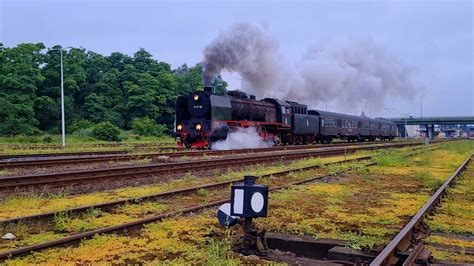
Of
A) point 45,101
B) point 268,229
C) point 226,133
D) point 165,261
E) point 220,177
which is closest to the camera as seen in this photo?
point 165,261

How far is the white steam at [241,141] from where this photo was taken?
84.5 feet

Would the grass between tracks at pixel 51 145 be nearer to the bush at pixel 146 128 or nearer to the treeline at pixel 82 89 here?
the bush at pixel 146 128

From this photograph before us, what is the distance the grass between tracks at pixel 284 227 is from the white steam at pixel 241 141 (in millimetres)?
14757

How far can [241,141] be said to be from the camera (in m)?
27.6

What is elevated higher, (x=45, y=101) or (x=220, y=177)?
(x=45, y=101)

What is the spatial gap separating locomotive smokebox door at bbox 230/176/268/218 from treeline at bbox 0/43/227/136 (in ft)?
143

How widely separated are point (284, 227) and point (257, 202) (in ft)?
4.30

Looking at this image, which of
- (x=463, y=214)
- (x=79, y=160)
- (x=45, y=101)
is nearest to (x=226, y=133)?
(x=79, y=160)

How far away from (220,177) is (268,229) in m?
6.64

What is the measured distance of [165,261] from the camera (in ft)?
16.0

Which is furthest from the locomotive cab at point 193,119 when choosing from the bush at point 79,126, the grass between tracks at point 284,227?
the bush at point 79,126

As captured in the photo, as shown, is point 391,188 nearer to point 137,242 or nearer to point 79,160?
point 137,242

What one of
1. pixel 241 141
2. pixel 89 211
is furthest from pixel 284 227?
pixel 241 141

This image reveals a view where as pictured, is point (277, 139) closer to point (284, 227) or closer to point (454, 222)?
point (454, 222)
